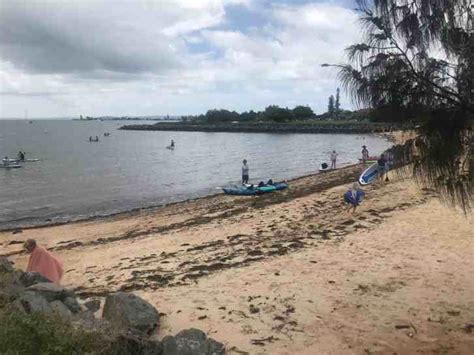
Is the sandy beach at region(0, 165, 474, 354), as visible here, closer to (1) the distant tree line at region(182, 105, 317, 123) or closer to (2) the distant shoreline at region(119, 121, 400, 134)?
(2) the distant shoreline at region(119, 121, 400, 134)

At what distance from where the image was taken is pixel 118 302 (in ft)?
24.6

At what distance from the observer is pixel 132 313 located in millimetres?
7402

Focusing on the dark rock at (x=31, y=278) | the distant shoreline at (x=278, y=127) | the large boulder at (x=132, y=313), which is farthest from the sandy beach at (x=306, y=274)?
the distant shoreline at (x=278, y=127)

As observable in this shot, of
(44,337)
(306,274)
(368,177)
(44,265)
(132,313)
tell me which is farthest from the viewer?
(368,177)

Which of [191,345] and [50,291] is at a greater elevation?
[50,291]

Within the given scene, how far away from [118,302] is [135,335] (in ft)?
5.38

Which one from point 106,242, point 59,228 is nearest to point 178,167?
point 59,228

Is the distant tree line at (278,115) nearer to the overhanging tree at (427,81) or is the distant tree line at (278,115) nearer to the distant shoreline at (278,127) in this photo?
the distant shoreline at (278,127)

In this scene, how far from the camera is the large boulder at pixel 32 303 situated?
638cm

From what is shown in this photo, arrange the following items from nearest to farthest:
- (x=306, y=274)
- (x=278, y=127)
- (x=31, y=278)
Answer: (x=31, y=278), (x=306, y=274), (x=278, y=127)

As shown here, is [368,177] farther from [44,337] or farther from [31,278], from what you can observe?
[44,337]

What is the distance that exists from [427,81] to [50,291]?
613 cm

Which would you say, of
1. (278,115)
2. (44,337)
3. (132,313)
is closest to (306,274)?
(132,313)

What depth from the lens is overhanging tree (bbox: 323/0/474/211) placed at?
5137 mm
